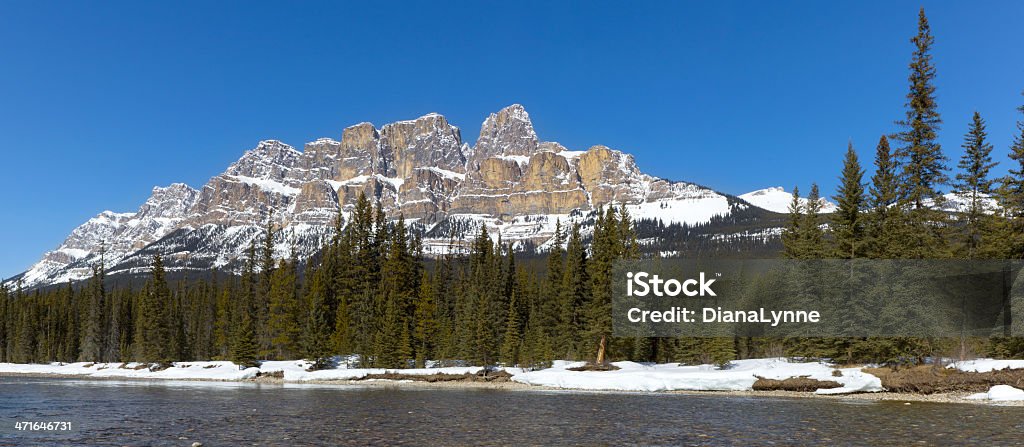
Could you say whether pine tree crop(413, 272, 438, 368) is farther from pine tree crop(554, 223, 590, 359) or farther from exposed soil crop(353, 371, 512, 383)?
pine tree crop(554, 223, 590, 359)

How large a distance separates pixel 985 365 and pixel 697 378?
55.3 ft

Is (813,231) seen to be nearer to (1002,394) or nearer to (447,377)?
(1002,394)

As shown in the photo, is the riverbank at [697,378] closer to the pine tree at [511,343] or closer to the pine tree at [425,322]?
the pine tree at [511,343]

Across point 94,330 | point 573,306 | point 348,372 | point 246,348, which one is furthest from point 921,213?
point 94,330

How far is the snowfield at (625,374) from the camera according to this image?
150ft

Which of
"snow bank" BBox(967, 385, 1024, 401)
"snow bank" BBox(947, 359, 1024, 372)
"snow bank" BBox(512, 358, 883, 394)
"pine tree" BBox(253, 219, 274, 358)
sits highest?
"pine tree" BBox(253, 219, 274, 358)

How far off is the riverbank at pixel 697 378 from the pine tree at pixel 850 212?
9081mm

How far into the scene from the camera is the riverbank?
37875mm

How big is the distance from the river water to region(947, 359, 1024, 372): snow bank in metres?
10.3

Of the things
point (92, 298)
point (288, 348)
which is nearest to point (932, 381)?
point (288, 348)

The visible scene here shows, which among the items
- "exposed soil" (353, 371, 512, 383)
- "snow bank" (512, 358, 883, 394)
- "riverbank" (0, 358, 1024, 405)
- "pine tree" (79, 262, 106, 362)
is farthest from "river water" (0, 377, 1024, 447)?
"pine tree" (79, 262, 106, 362)

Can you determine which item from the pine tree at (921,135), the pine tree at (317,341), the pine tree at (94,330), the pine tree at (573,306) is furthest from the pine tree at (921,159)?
the pine tree at (94,330)

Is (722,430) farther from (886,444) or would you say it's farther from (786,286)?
(786,286)

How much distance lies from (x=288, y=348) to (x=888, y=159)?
7093 cm
